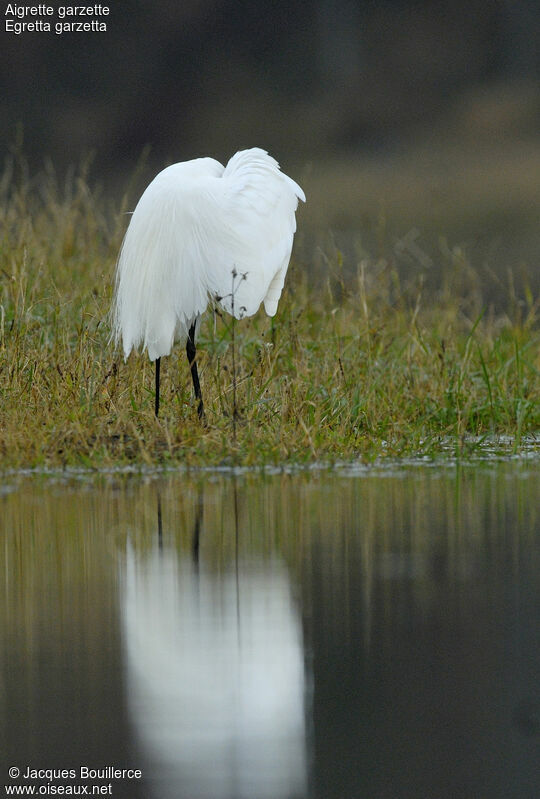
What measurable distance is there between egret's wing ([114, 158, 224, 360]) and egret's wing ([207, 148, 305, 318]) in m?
0.09

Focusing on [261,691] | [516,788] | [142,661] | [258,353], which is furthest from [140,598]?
[258,353]

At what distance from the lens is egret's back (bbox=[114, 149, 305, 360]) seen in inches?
225

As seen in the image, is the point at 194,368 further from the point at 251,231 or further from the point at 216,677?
the point at 216,677

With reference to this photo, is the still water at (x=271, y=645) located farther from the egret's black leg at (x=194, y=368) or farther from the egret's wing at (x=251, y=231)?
the egret's wing at (x=251, y=231)

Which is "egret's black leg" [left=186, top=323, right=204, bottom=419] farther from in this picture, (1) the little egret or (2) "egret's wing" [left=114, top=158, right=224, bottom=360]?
(2) "egret's wing" [left=114, top=158, right=224, bottom=360]

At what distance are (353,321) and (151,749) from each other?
6.69 meters

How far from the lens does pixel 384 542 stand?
3965 millimetres

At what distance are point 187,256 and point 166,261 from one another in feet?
0.33

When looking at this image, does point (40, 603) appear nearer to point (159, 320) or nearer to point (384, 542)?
point (384, 542)

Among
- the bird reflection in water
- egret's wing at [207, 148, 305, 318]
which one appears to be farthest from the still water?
egret's wing at [207, 148, 305, 318]

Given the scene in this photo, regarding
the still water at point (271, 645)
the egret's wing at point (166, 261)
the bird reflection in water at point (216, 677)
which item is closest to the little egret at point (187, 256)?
the egret's wing at point (166, 261)

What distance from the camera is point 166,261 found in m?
5.71

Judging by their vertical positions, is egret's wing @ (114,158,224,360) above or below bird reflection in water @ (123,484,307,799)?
above

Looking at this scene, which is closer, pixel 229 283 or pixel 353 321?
pixel 229 283
